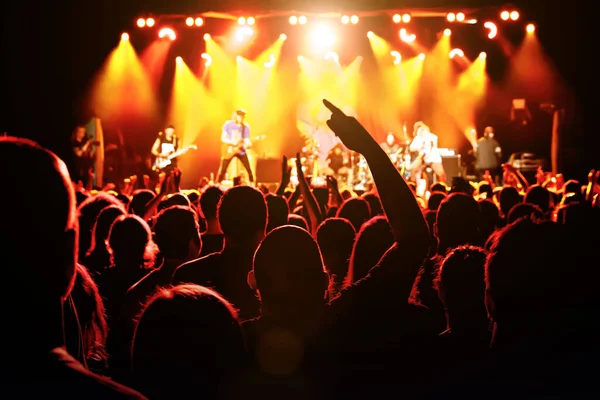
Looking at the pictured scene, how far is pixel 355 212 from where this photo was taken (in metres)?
4.31

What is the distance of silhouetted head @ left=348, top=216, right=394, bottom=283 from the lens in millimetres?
2674

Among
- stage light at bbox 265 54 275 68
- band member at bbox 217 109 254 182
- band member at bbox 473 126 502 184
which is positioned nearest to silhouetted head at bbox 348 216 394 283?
band member at bbox 217 109 254 182

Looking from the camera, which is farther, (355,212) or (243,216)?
(355,212)

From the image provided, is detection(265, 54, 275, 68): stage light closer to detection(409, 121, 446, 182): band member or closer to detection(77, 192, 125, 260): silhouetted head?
detection(409, 121, 446, 182): band member

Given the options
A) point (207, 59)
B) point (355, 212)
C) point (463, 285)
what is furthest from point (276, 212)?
point (207, 59)

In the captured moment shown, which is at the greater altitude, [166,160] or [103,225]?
[166,160]

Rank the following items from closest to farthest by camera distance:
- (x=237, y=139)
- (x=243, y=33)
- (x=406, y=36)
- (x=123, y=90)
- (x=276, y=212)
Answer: (x=276, y=212), (x=237, y=139), (x=406, y=36), (x=243, y=33), (x=123, y=90)

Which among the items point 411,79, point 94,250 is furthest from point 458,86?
point 94,250

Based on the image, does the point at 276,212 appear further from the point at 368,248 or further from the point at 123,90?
the point at 123,90

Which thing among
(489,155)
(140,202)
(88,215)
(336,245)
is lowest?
(336,245)

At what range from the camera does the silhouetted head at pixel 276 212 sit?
3873 millimetres

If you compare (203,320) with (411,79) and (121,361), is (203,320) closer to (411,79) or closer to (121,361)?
(121,361)

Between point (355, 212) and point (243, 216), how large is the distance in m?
1.67

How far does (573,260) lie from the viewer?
1629 mm
